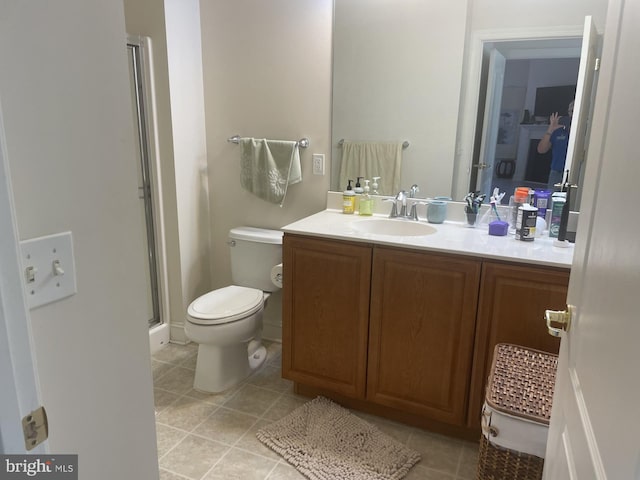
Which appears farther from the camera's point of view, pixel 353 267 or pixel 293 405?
pixel 293 405

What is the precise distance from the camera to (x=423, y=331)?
1.97 meters

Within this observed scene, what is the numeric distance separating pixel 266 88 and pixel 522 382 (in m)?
1.94

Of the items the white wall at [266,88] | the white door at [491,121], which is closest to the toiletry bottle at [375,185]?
the white wall at [266,88]

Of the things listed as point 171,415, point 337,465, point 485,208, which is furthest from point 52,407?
point 485,208

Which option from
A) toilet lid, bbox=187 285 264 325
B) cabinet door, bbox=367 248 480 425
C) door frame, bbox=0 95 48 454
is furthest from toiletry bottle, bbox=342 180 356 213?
door frame, bbox=0 95 48 454

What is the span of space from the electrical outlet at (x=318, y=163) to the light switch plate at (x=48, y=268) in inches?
73.7

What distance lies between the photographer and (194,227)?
286 cm

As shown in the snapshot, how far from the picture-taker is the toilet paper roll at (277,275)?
8.38 feet

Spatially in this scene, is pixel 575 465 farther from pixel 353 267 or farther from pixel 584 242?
pixel 353 267

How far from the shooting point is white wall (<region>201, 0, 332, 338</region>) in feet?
8.14

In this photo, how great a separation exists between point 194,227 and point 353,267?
1.23 m

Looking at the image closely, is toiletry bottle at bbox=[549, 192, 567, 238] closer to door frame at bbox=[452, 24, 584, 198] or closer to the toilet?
door frame at bbox=[452, 24, 584, 198]

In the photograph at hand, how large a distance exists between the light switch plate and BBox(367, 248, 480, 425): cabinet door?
1343mm

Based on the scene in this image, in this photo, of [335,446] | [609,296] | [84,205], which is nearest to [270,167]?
[335,446]
